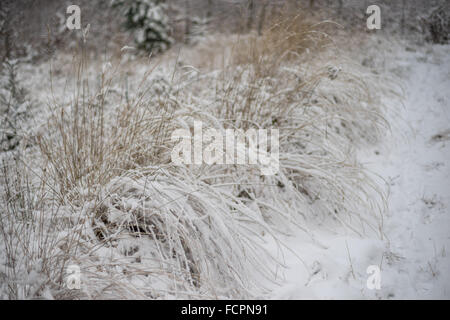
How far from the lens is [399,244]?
1681 millimetres

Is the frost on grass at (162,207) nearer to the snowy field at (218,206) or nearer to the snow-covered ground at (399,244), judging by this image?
the snowy field at (218,206)

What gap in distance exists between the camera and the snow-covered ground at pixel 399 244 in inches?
54.8

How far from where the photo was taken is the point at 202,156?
1804 mm

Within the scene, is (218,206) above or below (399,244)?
above

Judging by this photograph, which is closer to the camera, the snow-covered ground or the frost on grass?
the frost on grass

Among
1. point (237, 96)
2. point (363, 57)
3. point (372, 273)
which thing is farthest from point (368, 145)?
point (363, 57)

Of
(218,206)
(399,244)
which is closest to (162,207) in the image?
(218,206)

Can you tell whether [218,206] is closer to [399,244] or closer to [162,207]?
[162,207]

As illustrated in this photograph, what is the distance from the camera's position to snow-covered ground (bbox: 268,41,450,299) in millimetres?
1393

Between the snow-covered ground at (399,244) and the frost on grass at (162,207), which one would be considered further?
the snow-covered ground at (399,244)

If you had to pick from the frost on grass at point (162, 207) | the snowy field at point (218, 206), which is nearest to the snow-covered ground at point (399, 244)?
the snowy field at point (218, 206)

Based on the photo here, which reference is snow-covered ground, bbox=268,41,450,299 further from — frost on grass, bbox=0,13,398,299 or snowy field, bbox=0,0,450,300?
frost on grass, bbox=0,13,398,299

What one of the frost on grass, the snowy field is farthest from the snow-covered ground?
the frost on grass

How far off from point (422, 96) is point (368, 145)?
159 centimetres
